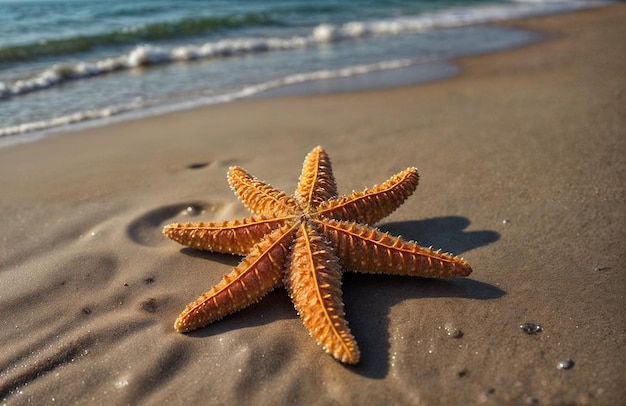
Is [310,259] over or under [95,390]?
over

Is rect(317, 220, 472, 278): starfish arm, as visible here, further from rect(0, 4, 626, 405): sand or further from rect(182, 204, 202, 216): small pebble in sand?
rect(182, 204, 202, 216): small pebble in sand

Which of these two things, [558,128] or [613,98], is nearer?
[558,128]

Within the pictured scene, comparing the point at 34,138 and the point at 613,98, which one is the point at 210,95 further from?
the point at 613,98

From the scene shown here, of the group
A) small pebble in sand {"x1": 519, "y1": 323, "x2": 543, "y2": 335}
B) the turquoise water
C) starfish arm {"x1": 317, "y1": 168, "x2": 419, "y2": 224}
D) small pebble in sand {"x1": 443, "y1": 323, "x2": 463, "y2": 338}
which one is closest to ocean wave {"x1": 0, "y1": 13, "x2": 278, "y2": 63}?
the turquoise water

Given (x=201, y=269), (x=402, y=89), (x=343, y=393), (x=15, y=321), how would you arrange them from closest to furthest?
(x=343, y=393), (x=15, y=321), (x=201, y=269), (x=402, y=89)

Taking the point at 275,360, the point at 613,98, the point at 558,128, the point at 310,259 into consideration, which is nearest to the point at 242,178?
the point at 310,259

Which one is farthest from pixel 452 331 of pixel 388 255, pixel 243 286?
pixel 243 286
